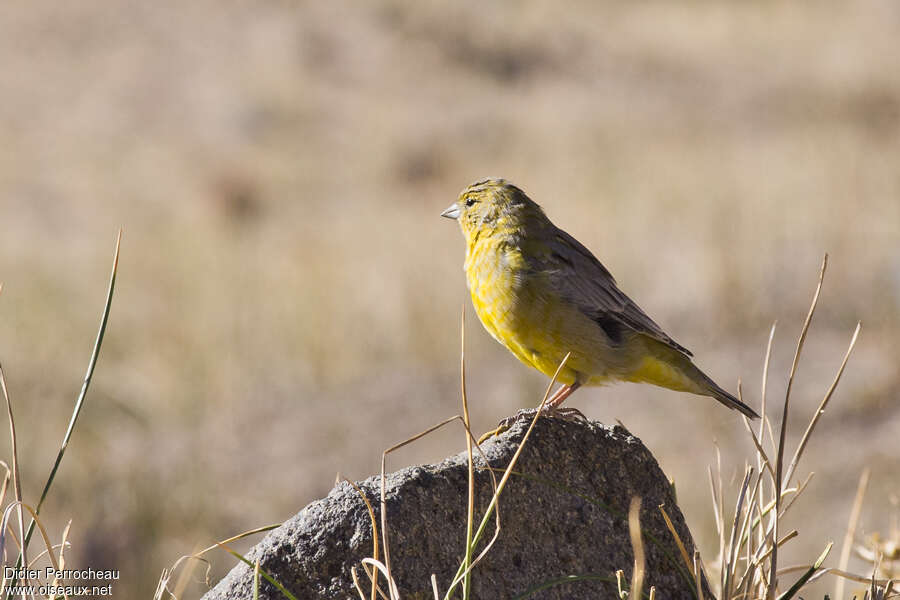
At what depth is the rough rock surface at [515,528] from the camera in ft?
10.2

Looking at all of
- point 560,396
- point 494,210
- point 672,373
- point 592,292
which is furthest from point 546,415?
point 494,210

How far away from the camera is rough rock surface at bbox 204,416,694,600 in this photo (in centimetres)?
310

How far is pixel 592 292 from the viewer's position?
14.9ft

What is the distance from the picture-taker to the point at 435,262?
17016mm

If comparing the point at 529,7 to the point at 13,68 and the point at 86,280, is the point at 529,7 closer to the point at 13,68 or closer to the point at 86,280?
the point at 13,68

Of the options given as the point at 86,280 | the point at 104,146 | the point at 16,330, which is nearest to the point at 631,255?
the point at 16,330

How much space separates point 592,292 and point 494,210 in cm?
59

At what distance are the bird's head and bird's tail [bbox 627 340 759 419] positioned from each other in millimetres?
713

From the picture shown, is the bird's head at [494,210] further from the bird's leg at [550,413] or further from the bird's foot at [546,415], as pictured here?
the bird's foot at [546,415]

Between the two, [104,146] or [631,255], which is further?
[104,146]

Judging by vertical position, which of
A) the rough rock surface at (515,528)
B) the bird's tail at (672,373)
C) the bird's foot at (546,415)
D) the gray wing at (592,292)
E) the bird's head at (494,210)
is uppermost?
the bird's head at (494,210)

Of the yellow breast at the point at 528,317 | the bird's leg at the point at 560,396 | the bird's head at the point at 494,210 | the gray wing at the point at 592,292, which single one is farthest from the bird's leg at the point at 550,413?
the bird's head at the point at 494,210

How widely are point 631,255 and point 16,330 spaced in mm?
8122

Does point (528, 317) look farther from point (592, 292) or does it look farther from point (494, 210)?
point (494, 210)
